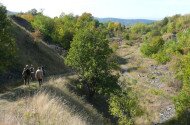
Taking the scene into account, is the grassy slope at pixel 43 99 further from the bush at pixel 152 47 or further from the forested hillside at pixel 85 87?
the bush at pixel 152 47

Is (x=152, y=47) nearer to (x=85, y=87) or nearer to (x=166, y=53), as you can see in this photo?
(x=166, y=53)

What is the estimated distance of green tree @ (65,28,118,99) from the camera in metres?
55.0

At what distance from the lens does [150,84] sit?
306 feet

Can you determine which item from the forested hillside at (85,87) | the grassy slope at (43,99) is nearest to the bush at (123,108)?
the forested hillside at (85,87)

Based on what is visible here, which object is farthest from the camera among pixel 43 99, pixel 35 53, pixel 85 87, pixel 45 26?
pixel 45 26

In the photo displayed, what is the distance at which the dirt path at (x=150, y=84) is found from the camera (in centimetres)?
6688

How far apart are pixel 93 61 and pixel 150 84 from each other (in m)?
41.5

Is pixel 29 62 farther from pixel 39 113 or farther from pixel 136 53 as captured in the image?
pixel 136 53

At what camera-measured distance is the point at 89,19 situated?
190 meters

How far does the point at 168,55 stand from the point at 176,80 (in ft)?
139

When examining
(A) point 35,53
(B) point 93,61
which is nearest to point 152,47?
(A) point 35,53

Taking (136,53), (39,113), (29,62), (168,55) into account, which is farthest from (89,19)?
(39,113)

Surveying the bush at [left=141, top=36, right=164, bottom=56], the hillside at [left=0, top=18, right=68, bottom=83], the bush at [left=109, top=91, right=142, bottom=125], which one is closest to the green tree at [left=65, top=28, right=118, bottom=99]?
the bush at [left=109, top=91, right=142, bottom=125]

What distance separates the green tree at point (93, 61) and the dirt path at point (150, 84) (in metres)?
9.01
